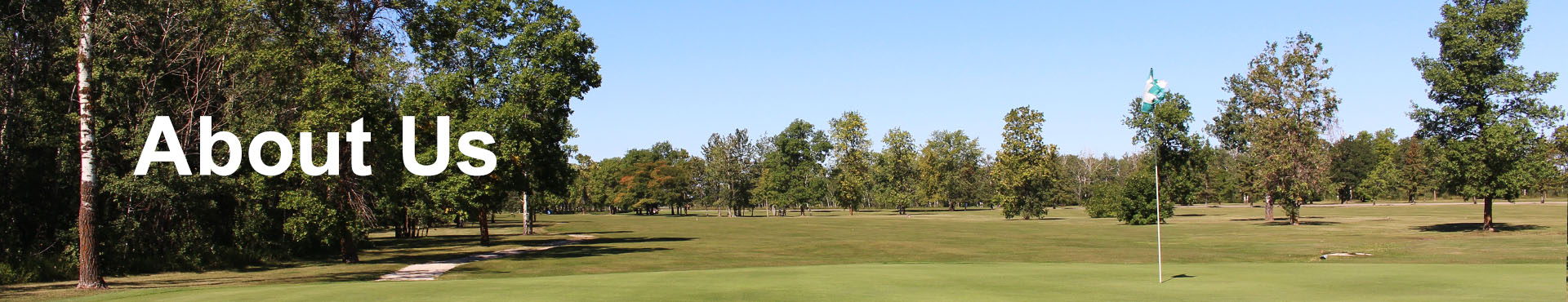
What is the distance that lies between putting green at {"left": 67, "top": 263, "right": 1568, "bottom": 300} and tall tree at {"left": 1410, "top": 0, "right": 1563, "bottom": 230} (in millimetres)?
27263

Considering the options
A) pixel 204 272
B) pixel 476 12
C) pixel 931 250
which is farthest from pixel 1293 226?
pixel 204 272

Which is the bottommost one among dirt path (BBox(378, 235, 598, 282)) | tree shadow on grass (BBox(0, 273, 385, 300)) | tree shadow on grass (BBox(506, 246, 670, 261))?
tree shadow on grass (BBox(506, 246, 670, 261))

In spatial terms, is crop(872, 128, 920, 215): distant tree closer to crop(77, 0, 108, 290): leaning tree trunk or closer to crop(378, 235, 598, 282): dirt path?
crop(378, 235, 598, 282): dirt path

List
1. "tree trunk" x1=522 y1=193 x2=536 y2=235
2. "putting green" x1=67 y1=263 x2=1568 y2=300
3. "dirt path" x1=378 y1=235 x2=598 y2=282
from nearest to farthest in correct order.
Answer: "putting green" x1=67 y1=263 x2=1568 y2=300 → "dirt path" x1=378 y1=235 x2=598 y2=282 → "tree trunk" x1=522 y1=193 x2=536 y2=235

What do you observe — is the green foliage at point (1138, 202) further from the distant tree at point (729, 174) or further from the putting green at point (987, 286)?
the distant tree at point (729, 174)

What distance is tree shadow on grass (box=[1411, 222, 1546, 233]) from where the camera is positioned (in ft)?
155

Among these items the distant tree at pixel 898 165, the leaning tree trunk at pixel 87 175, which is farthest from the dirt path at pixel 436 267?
the distant tree at pixel 898 165

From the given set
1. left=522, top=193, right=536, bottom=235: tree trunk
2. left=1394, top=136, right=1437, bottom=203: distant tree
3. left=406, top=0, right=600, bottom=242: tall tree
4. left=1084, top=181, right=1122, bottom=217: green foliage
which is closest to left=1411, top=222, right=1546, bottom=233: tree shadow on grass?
left=1084, top=181, right=1122, bottom=217: green foliage

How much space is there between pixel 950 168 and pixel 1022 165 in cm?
6961

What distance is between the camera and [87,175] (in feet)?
69.7

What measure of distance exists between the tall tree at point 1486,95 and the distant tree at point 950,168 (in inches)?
3739

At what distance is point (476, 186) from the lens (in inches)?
1458

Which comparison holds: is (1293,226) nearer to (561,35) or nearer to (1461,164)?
(1461,164)

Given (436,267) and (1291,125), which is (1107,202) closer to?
(1291,125)
